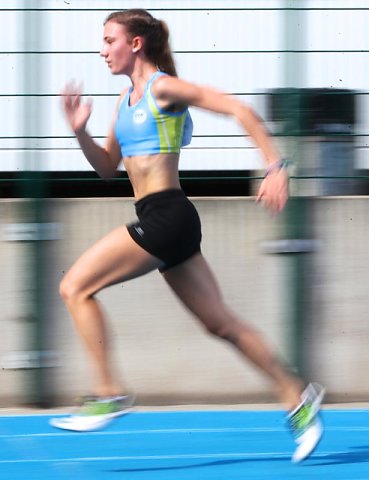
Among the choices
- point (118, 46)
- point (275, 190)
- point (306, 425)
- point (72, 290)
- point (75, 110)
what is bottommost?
point (306, 425)

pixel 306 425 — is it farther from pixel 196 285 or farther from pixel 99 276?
pixel 99 276

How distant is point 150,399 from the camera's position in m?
6.14

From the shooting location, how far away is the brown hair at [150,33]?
4.52m

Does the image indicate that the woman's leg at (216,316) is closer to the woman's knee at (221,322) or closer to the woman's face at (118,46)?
the woman's knee at (221,322)

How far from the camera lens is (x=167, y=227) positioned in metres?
4.43

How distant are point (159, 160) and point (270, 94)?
182 centimetres

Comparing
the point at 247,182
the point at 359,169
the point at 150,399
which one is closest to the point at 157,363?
the point at 150,399

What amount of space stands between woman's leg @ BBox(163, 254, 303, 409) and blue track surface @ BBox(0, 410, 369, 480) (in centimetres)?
38

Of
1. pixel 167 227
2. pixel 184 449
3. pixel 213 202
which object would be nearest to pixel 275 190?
pixel 167 227

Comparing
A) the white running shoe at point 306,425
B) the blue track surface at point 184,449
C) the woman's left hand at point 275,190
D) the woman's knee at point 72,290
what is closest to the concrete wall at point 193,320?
the blue track surface at point 184,449

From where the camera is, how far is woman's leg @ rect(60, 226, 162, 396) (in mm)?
4438

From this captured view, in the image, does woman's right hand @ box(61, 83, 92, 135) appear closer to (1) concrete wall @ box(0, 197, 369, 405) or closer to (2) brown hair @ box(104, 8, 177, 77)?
(2) brown hair @ box(104, 8, 177, 77)

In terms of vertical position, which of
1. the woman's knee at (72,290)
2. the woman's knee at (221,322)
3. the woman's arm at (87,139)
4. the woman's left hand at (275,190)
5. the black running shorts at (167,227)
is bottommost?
the woman's knee at (221,322)

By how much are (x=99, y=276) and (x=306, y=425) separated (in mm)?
1000
